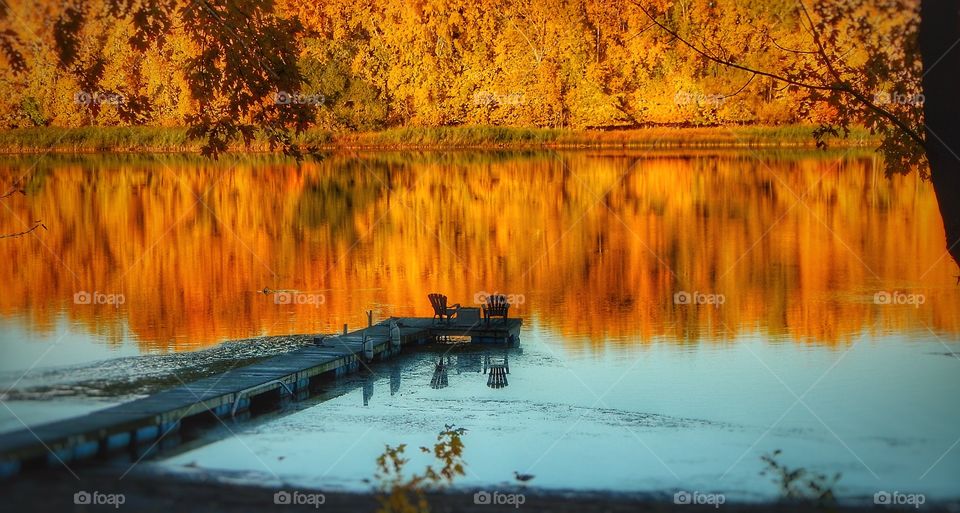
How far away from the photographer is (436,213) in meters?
38.3

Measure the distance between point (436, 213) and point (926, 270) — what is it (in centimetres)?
1641

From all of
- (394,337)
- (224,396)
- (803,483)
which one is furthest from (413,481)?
(394,337)

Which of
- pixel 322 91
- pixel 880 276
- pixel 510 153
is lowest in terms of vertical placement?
pixel 880 276

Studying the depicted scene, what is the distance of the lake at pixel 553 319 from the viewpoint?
12781 millimetres

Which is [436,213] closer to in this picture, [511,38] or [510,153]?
[510,153]

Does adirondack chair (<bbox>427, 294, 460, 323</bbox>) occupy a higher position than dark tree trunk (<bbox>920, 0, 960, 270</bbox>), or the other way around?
dark tree trunk (<bbox>920, 0, 960, 270</bbox>)

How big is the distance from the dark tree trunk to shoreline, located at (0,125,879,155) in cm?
6275

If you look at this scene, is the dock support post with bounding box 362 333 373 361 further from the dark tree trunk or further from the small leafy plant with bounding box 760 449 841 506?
the dark tree trunk

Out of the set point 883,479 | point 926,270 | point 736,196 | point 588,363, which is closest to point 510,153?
point 736,196

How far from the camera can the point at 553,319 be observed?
21.0 m

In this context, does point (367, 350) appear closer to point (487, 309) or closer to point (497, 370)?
point (497, 370)

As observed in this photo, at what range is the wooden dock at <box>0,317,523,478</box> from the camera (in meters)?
11.1

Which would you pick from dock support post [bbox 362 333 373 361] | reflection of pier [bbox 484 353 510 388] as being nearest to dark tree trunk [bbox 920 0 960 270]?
reflection of pier [bbox 484 353 510 388]

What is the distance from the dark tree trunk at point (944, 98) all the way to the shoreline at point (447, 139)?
2470 inches
